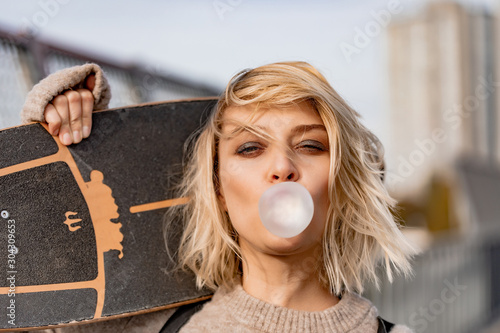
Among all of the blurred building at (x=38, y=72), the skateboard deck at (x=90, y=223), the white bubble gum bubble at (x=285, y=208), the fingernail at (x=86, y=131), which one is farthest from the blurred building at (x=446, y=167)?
the blurred building at (x=38, y=72)

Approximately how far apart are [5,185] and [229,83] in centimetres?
83

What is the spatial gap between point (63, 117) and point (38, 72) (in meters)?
0.75

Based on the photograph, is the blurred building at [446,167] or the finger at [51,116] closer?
the finger at [51,116]

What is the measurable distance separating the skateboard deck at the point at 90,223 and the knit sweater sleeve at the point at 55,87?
60 mm

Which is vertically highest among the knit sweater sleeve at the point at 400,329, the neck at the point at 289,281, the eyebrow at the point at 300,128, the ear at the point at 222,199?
the eyebrow at the point at 300,128

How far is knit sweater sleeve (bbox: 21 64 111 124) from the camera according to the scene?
61.7 inches

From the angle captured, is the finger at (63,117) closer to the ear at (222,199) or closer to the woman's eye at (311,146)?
the ear at (222,199)

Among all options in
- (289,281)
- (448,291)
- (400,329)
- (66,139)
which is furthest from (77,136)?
(448,291)

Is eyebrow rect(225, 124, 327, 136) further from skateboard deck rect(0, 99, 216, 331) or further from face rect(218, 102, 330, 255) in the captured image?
Answer: skateboard deck rect(0, 99, 216, 331)

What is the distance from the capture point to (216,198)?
1708 millimetres

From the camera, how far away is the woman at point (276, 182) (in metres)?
1.49

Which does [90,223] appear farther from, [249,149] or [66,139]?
[249,149]

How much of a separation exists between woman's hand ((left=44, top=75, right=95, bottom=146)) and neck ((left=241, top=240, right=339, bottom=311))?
728mm

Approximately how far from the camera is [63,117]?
5.34 feet
